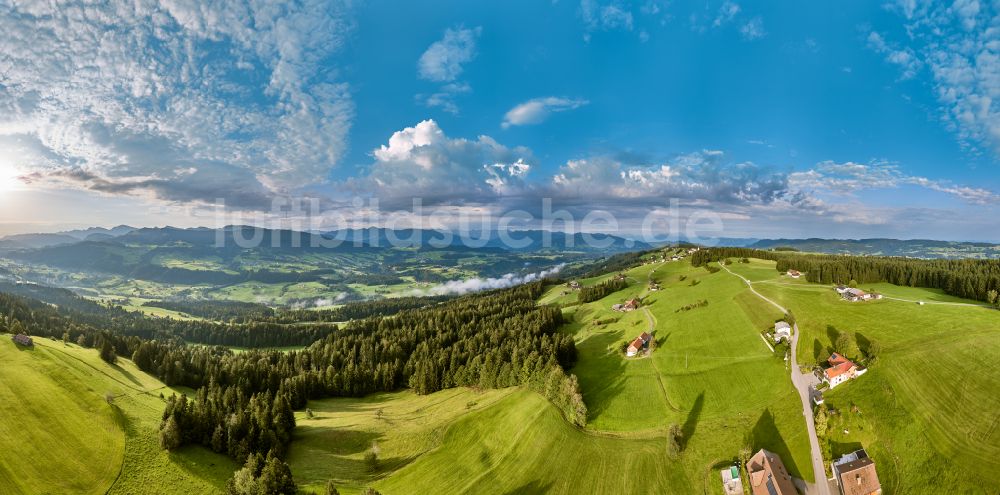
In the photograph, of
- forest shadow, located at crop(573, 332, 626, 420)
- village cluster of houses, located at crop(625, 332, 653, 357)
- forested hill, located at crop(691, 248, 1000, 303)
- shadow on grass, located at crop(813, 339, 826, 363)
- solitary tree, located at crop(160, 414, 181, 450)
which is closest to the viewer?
solitary tree, located at crop(160, 414, 181, 450)

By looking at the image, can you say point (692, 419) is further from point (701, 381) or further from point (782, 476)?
point (782, 476)

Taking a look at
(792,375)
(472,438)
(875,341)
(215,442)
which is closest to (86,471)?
(215,442)

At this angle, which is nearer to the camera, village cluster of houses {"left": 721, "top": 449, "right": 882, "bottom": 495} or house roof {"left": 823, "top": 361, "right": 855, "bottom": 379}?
village cluster of houses {"left": 721, "top": 449, "right": 882, "bottom": 495}

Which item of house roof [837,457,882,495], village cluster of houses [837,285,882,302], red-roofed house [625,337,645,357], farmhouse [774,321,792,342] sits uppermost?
village cluster of houses [837,285,882,302]

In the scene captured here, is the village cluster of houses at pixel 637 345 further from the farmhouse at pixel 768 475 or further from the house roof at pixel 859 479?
the house roof at pixel 859 479

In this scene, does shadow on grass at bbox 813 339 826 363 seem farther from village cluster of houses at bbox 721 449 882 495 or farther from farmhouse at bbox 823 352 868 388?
village cluster of houses at bbox 721 449 882 495

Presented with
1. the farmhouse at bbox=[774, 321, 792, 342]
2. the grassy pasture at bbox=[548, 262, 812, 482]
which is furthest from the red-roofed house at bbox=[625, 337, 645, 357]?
the farmhouse at bbox=[774, 321, 792, 342]

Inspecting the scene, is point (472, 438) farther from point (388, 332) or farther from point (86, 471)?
point (388, 332)
